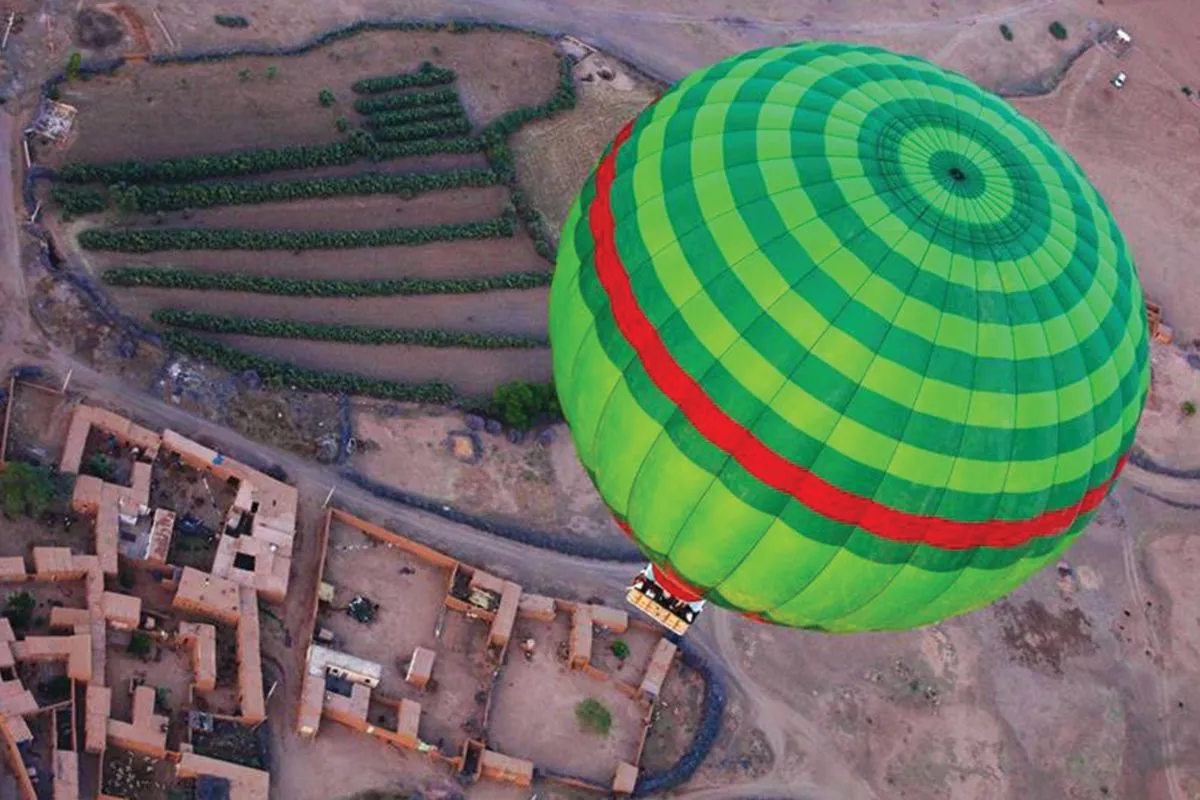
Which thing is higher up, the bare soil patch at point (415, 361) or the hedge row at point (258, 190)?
the hedge row at point (258, 190)

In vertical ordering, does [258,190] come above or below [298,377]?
above

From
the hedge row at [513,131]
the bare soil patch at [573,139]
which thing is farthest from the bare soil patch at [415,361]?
the bare soil patch at [573,139]

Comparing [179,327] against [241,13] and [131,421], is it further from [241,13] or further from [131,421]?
[241,13]

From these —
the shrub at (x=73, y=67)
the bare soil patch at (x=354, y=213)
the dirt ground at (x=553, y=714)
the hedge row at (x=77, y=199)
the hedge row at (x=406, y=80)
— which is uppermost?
the hedge row at (x=406, y=80)

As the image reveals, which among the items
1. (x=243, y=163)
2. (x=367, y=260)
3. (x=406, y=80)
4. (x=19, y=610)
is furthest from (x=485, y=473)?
(x=406, y=80)

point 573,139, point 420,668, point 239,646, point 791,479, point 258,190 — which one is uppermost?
point 573,139

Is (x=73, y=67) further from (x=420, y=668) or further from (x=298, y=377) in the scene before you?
(x=420, y=668)

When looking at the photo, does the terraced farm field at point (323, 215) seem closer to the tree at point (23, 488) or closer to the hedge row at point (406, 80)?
the hedge row at point (406, 80)
